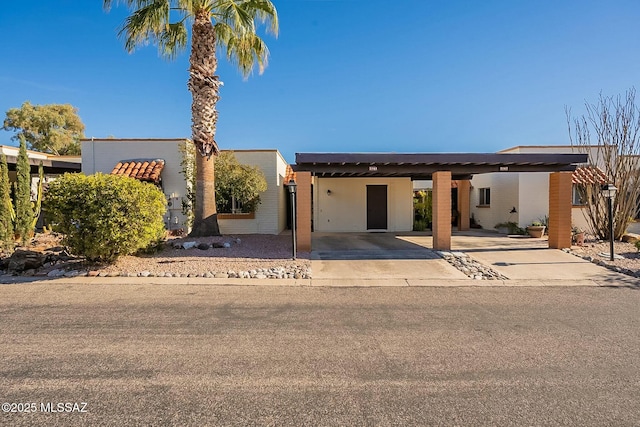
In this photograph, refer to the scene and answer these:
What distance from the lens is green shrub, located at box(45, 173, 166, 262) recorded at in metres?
8.23

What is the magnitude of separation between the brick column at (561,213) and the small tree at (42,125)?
1504 inches

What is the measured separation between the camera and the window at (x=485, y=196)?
18859 mm

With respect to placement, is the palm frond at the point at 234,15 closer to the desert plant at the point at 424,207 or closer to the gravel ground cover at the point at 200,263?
the gravel ground cover at the point at 200,263

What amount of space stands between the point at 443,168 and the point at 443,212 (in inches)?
58.0

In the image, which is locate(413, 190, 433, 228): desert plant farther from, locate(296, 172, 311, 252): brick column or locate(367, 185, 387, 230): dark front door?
locate(296, 172, 311, 252): brick column

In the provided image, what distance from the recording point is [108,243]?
8461 millimetres

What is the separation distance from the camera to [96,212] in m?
8.24

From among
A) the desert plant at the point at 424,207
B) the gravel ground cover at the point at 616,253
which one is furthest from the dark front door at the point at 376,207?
the gravel ground cover at the point at 616,253

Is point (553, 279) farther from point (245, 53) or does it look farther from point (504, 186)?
point (245, 53)

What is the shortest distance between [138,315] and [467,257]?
8605 mm

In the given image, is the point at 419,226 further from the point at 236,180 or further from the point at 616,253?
the point at 236,180

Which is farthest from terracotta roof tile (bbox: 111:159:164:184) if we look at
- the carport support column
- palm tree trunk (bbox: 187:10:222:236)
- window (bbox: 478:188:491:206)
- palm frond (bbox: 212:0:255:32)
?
window (bbox: 478:188:491:206)

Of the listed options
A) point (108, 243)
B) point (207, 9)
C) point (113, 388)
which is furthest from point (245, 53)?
point (113, 388)

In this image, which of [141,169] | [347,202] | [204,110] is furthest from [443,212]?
[141,169]
